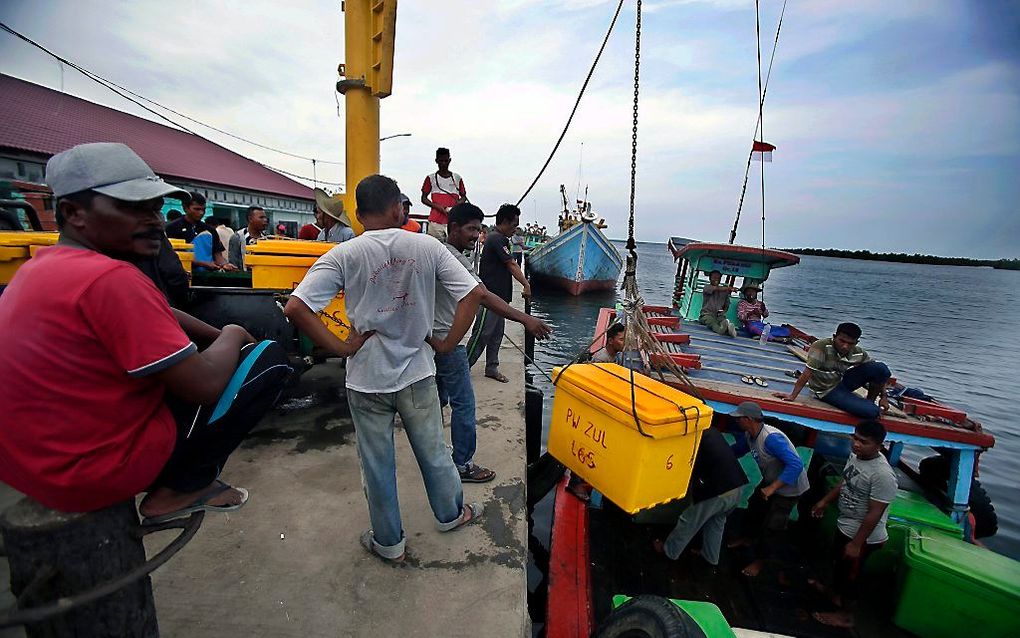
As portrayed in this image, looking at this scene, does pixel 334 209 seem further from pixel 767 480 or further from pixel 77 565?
pixel 767 480

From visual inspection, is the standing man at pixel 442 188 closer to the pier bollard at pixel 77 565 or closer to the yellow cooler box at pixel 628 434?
the yellow cooler box at pixel 628 434

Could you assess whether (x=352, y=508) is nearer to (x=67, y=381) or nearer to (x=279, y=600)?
(x=279, y=600)

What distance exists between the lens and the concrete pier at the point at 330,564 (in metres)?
2.10

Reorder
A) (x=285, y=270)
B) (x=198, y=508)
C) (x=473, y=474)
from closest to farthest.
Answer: (x=198, y=508), (x=473, y=474), (x=285, y=270)

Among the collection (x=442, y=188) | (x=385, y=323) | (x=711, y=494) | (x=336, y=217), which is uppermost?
(x=442, y=188)

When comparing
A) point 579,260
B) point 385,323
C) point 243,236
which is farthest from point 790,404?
point 579,260

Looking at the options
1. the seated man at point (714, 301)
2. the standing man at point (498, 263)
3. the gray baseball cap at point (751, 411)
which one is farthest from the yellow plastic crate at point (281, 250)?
the seated man at point (714, 301)

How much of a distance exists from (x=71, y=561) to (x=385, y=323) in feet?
4.32

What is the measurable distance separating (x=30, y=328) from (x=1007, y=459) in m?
13.6

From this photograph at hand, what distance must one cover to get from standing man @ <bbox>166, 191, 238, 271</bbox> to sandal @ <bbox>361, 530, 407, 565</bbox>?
3.26 m

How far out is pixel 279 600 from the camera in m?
2.19

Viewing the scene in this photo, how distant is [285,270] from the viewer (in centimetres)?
348

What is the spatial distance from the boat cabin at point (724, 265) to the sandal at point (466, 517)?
7.87m

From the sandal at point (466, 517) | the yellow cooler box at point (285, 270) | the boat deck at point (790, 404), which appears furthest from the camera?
the boat deck at point (790, 404)
